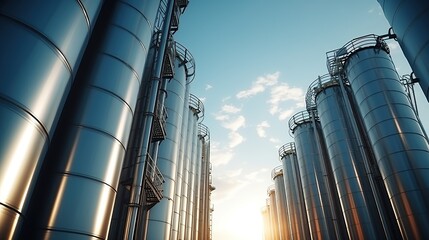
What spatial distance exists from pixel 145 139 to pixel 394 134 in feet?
40.9

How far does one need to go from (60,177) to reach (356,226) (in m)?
16.2

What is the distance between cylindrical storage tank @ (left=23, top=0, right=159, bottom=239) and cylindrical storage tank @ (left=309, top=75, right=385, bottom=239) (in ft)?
48.8

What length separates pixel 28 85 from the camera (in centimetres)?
441

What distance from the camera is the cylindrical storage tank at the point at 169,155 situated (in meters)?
11.5

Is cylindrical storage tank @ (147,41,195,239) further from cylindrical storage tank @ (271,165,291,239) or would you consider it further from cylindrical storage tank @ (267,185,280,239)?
cylindrical storage tank @ (267,185,280,239)

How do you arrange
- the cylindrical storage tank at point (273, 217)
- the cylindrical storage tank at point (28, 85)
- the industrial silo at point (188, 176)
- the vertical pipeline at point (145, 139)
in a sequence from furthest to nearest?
the cylindrical storage tank at point (273, 217) < the industrial silo at point (188, 176) < the vertical pipeline at point (145, 139) < the cylindrical storage tank at point (28, 85)

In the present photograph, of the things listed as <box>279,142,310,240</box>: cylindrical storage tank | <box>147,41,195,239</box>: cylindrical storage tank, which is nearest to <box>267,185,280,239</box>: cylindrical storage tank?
<box>279,142,310,240</box>: cylindrical storage tank

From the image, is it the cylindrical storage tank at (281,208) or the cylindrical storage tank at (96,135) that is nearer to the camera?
the cylindrical storage tank at (96,135)

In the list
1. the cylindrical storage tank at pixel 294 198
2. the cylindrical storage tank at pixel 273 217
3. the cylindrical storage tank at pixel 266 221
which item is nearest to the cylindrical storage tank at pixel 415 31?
the cylindrical storage tank at pixel 294 198

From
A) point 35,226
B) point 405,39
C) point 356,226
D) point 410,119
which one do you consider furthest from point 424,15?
point 356,226

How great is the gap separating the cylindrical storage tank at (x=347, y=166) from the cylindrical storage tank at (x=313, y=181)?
5.35 feet

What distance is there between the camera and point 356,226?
1593cm

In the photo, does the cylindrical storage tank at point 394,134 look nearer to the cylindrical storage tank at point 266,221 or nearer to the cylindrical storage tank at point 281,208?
the cylindrical storage tank at point 281,208

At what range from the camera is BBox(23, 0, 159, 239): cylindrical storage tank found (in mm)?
5457
